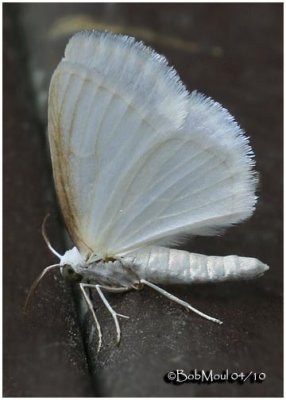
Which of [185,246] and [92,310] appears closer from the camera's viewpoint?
[92,310]

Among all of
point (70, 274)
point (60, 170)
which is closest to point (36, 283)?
point (70, 274)

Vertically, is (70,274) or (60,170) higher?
(60,170)

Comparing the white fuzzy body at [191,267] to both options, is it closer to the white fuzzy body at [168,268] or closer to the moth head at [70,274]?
the white fuzzy body at [168,268]

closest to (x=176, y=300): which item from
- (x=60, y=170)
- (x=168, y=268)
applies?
(x=168, y=268)

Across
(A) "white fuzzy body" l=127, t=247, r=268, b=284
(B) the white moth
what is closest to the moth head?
(B) the white moth

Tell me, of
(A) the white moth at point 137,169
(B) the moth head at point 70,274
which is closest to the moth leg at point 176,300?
(A) the white moth at point 137,169

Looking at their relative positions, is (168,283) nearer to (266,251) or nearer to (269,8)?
(266,251)

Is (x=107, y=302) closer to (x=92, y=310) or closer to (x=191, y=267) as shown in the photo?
(x=92, y=310)

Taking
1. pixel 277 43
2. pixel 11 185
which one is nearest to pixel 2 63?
pixel 11 185
